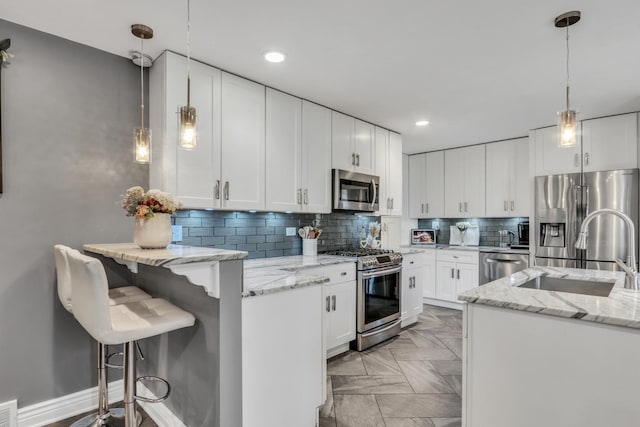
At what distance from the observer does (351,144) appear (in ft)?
12.6

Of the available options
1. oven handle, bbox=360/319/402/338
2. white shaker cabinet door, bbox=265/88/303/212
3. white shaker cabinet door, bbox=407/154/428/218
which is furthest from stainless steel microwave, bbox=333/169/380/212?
white shaker cabinet door, bbox=407/154/428/218

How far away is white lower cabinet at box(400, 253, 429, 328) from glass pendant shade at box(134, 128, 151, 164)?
115 inches

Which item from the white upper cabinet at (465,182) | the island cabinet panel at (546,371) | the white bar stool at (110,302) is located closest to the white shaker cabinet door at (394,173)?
the white upper cabinet at (465,182)

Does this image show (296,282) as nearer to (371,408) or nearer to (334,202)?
(371,408)

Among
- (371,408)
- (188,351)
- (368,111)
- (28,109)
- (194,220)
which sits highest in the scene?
(368,111)

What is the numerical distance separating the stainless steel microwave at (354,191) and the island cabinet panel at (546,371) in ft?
6.90

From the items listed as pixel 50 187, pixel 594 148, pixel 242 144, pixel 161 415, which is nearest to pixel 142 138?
pixel 50 187

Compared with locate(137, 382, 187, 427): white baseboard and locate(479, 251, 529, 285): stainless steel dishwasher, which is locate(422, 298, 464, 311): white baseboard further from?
locate(137, 382, 187, 427): white baseboard

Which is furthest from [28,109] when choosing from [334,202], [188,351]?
[334,202]

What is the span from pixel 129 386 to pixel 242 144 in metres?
1.80

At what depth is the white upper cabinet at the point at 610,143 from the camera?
364cm

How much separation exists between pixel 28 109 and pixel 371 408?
289cm

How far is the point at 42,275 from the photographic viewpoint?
2.18m

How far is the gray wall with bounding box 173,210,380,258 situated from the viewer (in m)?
2.85
